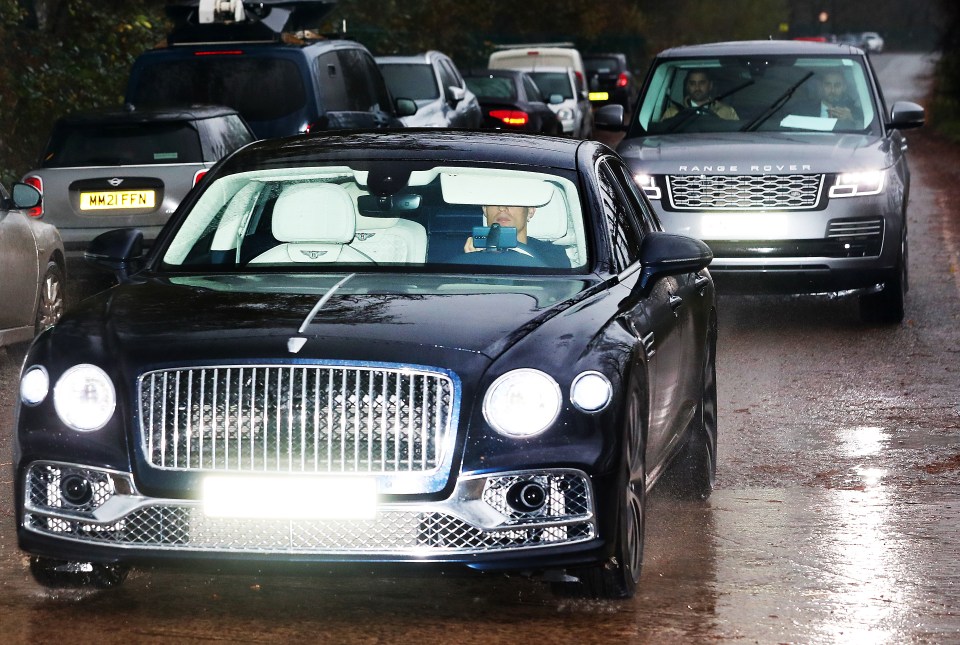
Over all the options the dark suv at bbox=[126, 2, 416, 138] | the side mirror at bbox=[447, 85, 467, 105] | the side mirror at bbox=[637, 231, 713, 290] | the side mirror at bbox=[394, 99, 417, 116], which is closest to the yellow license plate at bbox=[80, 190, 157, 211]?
the dark suv at bbox=[126, 2, 416, 138]

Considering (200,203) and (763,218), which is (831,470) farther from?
(763,218)

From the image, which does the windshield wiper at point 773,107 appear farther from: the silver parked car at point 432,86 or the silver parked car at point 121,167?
the silver parked car at point 432,86

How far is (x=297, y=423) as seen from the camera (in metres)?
5.61

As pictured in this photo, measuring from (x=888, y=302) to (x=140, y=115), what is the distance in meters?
5.79

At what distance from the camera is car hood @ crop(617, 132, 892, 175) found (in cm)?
1332

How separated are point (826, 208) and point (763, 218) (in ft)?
1.39

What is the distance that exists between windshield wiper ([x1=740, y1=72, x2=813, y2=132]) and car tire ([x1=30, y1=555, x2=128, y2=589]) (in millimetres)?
8967

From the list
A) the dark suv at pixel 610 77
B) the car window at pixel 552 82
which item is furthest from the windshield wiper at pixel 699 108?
the dark suv at pixel 610 77

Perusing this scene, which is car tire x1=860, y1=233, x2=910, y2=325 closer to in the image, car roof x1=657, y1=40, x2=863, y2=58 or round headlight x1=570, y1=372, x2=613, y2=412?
car roof x1=657, y1=40, x2=863, y2=58

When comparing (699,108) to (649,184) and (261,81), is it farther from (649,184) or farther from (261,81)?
(261,81)

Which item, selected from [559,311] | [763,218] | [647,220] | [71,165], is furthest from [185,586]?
[71,165]

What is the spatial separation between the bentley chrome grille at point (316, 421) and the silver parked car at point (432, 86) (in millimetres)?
17773

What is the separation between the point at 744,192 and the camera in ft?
43.8

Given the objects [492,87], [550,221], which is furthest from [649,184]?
[492,87]
